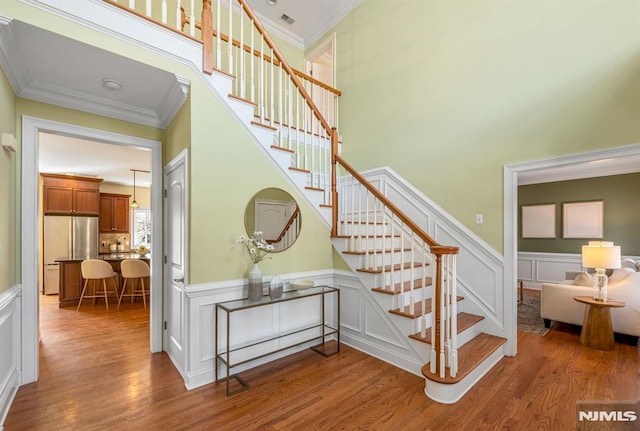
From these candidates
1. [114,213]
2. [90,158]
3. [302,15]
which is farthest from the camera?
[114,213]

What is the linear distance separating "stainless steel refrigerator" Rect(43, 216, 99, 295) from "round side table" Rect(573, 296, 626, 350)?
904 centimetres

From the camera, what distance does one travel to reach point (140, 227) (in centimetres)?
871

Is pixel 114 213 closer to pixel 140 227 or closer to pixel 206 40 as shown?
pixel 140 227

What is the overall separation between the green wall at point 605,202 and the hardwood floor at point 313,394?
141 inches

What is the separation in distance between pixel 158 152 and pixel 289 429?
3.06 metres

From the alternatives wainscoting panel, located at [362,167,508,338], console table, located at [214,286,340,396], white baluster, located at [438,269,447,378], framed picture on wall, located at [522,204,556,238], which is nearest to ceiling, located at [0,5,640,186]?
wainscoting panel, located at [362,167,508,338]

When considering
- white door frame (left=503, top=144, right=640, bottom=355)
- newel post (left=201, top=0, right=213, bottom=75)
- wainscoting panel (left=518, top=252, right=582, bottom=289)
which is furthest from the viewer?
wainscoting panel (left=518, top=252, right=582, bottom=289)

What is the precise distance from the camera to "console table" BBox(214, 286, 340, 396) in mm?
2523

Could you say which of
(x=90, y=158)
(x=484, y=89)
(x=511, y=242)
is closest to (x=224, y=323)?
(x=511, y=242)

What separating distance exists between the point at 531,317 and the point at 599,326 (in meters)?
1.21

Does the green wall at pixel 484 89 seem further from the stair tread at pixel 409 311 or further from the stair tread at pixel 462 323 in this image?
the stair tread at pixel 409 311

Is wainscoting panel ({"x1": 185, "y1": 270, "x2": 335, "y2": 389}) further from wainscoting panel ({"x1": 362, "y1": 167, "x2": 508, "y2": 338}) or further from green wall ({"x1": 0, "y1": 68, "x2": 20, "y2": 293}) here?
wainscoting panel ({"x1": 362, "y1": 167, "x2": 508, "y2": 338})

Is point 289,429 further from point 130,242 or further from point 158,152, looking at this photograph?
point 130,242

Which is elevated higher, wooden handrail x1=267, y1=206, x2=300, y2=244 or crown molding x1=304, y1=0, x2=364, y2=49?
crown molding x1=304, y1=0, x2=364, y2=49
